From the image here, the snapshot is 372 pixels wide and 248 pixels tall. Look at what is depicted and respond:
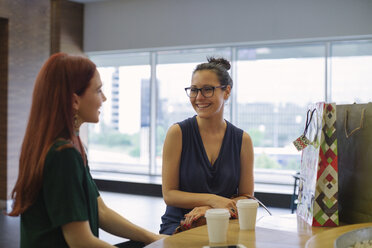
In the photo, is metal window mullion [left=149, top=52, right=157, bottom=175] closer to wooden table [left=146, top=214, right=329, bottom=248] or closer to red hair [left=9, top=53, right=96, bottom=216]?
wooden table [left=146, top=214, right=329, bottom=248]

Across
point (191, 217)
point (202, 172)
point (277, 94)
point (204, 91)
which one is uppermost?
point (277, 94)

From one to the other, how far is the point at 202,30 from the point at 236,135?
505cm

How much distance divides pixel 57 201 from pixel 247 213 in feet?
2.06

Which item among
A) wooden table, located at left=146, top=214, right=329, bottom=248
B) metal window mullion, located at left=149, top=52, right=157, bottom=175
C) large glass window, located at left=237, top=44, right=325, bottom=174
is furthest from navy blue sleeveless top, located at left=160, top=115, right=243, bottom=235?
metal window mullion, located at left=149, top=52, right=157, bottom=175

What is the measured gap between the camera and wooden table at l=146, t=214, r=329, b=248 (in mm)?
1342

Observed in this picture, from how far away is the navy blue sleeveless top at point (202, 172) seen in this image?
2098 mm

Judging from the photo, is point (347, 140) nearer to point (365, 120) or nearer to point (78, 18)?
point (365, 120)

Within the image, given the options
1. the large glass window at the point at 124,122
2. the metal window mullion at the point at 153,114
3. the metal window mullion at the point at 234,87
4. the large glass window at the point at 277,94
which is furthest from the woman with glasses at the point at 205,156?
the large glass window at the point at 124,122

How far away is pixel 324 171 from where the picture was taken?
151 centimetres

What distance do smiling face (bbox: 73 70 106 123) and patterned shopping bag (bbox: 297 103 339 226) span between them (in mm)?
767

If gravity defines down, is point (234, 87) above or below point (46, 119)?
above

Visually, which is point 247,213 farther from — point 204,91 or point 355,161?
point 204,91

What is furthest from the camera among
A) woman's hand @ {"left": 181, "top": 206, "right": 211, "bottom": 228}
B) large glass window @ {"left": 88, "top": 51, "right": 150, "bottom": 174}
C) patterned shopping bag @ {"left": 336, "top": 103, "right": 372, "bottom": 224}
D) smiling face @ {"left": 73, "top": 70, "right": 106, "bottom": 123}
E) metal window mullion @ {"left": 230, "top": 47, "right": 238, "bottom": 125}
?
large glass window @ {"left": 88, "top": 51, "right": 150, "bottom": 174}

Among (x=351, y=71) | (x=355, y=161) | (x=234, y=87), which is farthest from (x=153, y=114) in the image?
(x=355, y=161)
